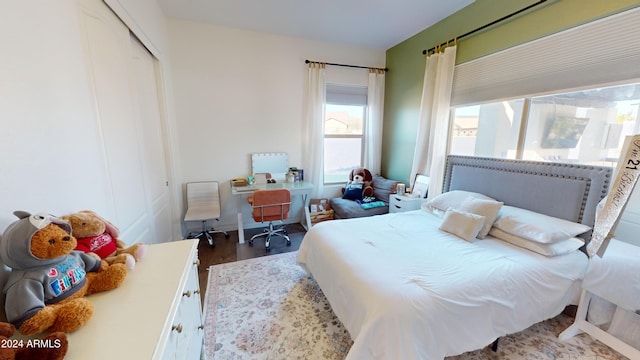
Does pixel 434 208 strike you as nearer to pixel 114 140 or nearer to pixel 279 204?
pixel 279 204

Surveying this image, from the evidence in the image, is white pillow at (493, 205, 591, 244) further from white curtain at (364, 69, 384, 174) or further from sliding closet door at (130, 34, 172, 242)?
A: sliding closet door at (130, 34, 172, 242)

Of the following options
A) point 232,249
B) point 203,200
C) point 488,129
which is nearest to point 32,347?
point 232,249

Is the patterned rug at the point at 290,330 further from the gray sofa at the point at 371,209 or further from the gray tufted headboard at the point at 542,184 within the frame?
the gray sofa at the point at 371,209

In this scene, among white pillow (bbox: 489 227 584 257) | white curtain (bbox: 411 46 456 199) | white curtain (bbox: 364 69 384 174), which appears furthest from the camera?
white curtain (bbox: 364 69 384 174)

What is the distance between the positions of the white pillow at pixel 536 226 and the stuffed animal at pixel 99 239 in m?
2.57

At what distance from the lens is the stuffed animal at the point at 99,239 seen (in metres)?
0.93

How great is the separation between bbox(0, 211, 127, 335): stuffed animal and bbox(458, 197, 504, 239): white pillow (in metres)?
2.57

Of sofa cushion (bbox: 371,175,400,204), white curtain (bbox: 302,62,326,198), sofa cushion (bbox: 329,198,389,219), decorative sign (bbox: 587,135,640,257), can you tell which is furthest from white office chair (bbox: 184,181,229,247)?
decorative sign (bbox: 587,135,640,257)

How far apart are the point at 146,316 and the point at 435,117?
3349mm

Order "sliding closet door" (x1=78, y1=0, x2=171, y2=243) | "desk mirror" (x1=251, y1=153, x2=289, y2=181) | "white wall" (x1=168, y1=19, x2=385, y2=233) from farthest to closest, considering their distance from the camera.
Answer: "desk mirror" (x1=251, y1=153, x2=289, y2=181), "white wall" (x1=168, y1=19, x2=385, y2=233), "sliding closet door" (x1=78, y1=0, x2=171, y2=243)

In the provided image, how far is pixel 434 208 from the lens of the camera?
2701 mm

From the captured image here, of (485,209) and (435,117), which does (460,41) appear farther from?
(485,209)

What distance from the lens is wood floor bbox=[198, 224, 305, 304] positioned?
2810 millimetres

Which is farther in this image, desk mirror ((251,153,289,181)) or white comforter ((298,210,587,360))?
desk mirror ((251,153,289,181))
